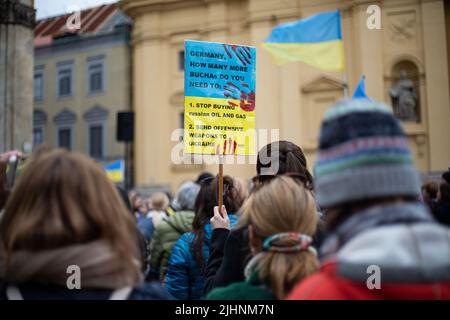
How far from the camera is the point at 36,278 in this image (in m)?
1.77

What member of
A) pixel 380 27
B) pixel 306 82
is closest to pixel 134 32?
pixel 306 82

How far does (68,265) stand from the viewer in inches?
69.1

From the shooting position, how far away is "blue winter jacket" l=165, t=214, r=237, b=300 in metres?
3.95

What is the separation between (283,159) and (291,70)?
61.1 feet

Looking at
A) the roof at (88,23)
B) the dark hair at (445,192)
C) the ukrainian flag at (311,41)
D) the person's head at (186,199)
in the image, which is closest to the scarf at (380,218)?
the dark hair at (445,192)

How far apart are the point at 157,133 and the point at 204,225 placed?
2022 centimetres

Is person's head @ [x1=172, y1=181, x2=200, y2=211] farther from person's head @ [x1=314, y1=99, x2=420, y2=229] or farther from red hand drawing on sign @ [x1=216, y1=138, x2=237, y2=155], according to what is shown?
person's head @ [x1=314, y1=99, x2=420, y2=229]

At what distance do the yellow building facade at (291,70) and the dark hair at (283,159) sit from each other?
54.7 ft

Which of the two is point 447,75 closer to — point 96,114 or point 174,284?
point 96,114

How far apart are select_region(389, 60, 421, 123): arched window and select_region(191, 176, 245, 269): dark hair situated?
17378 millimetres

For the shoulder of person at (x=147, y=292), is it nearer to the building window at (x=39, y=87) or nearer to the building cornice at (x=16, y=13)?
the building cornice at (x=16, y=13)

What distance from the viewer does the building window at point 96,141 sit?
88.6 feet

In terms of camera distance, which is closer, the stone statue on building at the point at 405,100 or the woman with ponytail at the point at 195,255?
the woman with ponytail at the point at 195,255

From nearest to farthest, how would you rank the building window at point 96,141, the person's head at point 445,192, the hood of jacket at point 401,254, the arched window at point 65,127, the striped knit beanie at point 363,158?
the hood of jacket at point 401,254 → the striped knit beanie at point 363,158 → the person's head at point 445,192 → the building window at point 96,141 → the arched window at point 65,127
